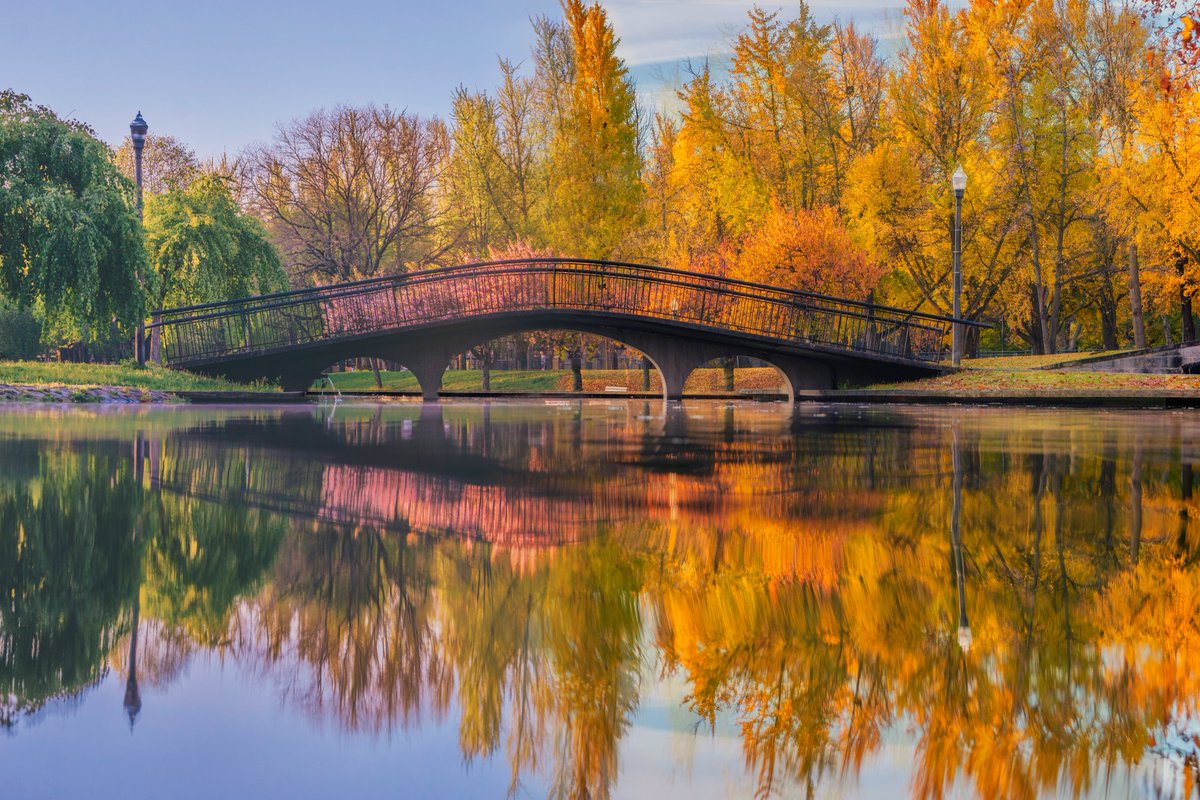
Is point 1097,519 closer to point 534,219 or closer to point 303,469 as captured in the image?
point 303,469

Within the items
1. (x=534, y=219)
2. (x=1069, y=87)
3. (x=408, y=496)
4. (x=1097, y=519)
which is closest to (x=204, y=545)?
(x=408, y=496)

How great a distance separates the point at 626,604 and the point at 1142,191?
38603mm

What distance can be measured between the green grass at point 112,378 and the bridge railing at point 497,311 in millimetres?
1026

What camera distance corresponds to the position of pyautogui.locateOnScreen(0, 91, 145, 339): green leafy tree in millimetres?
27672

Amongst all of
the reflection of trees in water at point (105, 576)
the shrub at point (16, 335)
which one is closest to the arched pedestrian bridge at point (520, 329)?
the reflection of trees in water at point (105, 576)

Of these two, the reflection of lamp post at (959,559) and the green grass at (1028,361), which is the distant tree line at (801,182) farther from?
the reflection of lamp post at (959,559)

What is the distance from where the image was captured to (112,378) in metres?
30.0

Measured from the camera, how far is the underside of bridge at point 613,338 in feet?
108

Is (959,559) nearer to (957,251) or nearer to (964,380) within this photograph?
(964,380)

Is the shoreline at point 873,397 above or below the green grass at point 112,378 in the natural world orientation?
below

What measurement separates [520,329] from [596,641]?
31618 mm

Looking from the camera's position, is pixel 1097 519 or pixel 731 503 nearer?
pixel 1097 519

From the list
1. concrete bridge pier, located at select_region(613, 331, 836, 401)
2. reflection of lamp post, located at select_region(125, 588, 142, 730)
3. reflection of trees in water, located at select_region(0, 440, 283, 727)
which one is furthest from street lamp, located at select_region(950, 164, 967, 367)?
reflection of lamp post, located at select_region(125, 588, 142, 730)

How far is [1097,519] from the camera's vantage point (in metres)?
6.88
